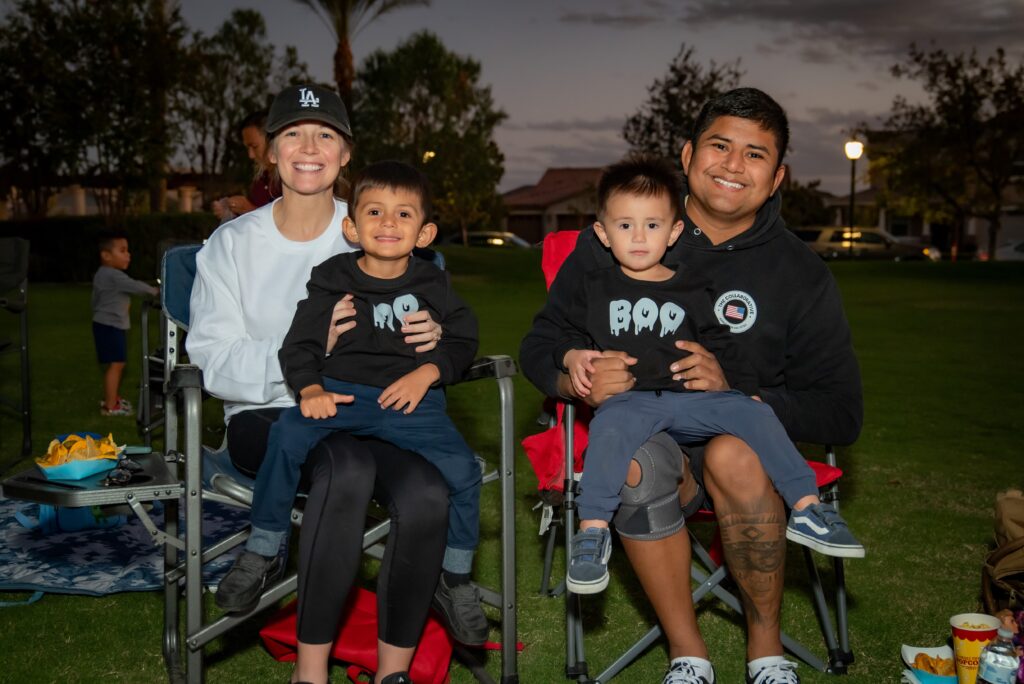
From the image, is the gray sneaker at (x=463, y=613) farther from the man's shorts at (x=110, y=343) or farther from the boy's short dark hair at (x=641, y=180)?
the man's shorts at (x=110, y=343)

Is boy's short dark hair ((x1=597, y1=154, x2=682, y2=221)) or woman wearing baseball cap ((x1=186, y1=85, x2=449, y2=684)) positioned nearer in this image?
woman wearing baseball cap ((x1=186, y1=85, x2=449, y2=684))

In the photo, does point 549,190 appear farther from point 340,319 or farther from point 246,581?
point 246,581

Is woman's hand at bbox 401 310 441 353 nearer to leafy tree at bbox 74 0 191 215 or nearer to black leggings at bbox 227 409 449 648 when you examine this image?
black leggings at bbox 227 409 449 648

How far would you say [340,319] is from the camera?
2.90m

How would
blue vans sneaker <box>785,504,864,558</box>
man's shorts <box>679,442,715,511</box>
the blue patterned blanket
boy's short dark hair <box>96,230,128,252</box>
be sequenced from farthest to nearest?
boy's short dark hair <box>96,230,128,252</box> → the blue patterned blanket → man's shorts <box>679,442,715,511</box> → blue vans sneaker <box>785,504,864,558</box>

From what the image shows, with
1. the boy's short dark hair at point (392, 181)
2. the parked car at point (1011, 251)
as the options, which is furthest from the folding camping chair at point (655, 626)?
the parked car at point (1011, 251)

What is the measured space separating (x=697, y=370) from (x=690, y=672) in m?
0.78

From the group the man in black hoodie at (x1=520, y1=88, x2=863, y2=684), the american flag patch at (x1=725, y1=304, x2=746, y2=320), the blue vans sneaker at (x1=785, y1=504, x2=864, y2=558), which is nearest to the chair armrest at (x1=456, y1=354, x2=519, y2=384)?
the man in black hoodie at (x1=520, y1=88, x2=863, y2=684)

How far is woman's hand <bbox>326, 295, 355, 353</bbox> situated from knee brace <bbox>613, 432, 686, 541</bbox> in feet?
2.77

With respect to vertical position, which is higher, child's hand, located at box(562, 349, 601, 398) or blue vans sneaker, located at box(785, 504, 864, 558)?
child's hand, located at box(562, 349, 601, 398)

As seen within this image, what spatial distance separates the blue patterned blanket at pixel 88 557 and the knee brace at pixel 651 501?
1.77m

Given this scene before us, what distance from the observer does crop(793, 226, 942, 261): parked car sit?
1201 inches

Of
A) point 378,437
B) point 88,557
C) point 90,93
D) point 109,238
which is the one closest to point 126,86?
point 90,93

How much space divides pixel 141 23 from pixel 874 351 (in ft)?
67.4
